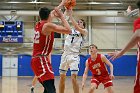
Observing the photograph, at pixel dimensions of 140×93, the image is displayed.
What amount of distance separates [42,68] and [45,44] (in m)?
0.39

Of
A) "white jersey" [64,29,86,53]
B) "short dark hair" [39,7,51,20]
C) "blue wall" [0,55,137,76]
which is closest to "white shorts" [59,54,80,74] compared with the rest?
"white jersey" [64,29,86,53]

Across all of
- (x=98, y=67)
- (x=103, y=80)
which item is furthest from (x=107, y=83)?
(x=98, y=67)

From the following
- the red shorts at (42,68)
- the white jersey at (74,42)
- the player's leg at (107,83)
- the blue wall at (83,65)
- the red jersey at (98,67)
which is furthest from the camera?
the blue wall at (83,65)

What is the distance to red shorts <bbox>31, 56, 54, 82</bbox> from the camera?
462 cm

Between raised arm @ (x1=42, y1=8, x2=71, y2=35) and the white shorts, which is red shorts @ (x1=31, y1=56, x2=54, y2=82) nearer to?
raised arm @ (x1=42, y1=8, x2=71, y2=35)

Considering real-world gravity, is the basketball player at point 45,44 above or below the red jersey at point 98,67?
above

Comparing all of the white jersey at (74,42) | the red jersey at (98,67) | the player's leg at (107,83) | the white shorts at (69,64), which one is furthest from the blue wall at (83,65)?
the player's leg at (107,83)

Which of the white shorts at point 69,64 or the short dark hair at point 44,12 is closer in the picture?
the short dark hair at point 44,12

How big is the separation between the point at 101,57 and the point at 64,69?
927 mm

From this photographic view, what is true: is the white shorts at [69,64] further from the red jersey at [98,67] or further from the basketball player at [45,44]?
the basketball player at [45,44]

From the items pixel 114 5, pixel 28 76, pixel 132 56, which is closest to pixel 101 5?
pixel 114 5

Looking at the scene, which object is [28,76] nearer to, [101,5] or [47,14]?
[101,5]

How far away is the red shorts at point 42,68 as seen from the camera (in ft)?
15.1

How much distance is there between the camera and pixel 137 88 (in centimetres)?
346
